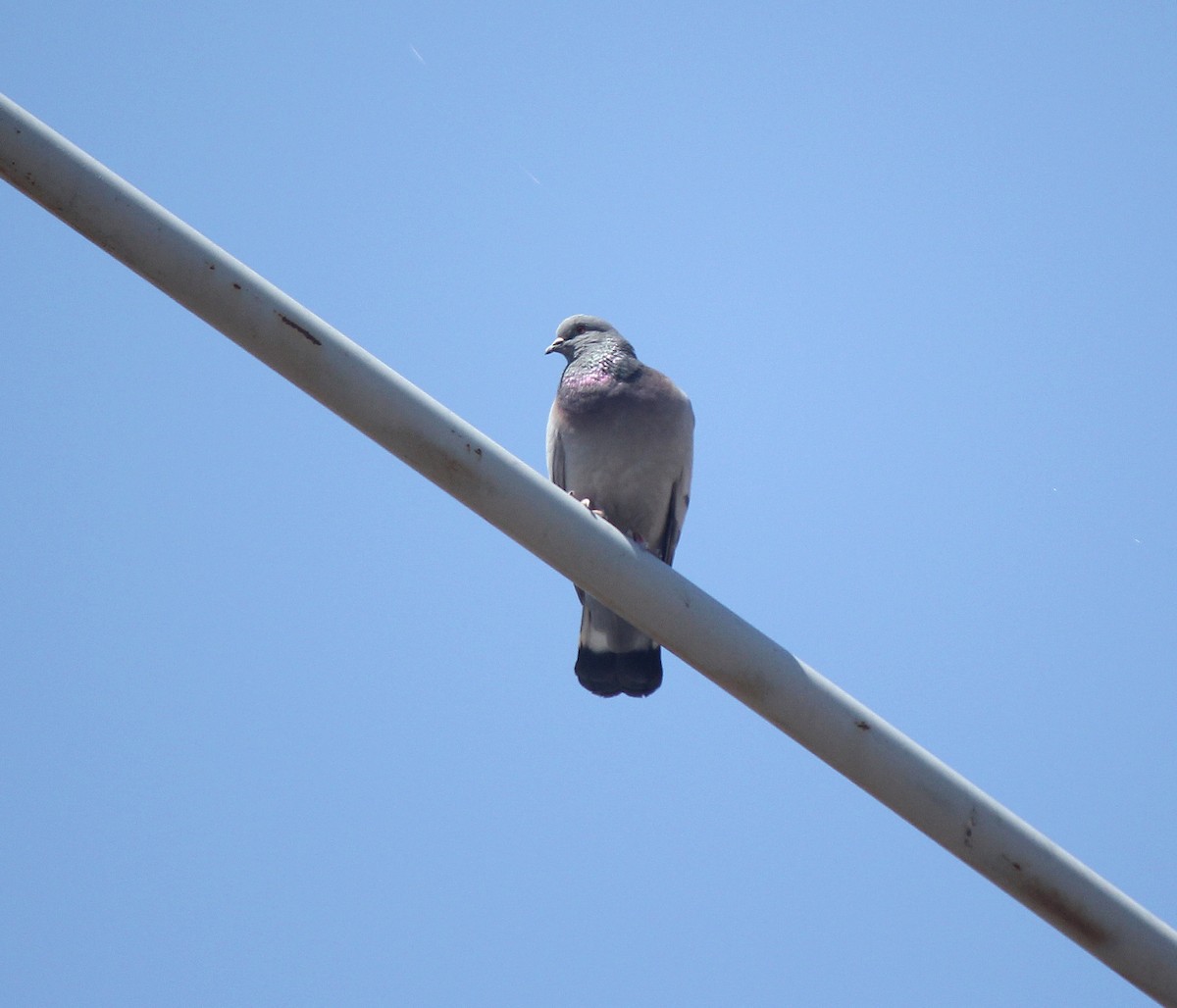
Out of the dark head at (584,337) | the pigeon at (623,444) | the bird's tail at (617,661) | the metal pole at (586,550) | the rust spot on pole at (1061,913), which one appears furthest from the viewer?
the dark head at (584,337)

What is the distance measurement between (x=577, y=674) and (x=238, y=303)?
2.87m

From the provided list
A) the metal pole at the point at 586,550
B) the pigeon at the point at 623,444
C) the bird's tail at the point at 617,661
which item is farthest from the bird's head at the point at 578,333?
the metal pole at the point at 586,550

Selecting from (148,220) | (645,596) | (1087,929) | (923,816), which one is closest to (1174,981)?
(1087,929)

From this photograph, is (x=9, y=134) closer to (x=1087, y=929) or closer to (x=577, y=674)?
(x=1087, y=929)

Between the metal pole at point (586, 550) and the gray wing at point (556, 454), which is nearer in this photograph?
the metal pole at point (586, 550)

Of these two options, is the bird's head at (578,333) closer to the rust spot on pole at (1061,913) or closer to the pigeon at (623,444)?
the pigeon at (623,444)

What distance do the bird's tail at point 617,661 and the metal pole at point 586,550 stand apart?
2338mm

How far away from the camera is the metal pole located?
6.66ft

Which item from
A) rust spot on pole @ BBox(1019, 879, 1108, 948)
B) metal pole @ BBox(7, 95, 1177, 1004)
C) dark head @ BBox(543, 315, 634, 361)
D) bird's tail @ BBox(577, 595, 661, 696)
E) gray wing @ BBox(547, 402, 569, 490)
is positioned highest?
dark head @ BBox(543, 315, 634, 361)

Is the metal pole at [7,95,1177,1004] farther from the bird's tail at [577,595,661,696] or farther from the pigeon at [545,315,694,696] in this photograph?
the pigeon at [545,315,694,696]

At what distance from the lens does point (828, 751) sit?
2.27m

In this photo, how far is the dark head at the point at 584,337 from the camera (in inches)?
231

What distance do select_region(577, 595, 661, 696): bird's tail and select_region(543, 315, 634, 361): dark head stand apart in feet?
5.06

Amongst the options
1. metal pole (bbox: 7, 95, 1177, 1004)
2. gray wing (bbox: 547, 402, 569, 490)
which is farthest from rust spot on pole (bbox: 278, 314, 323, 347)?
gray wing (bbox: 547, 402, 569, 490)
